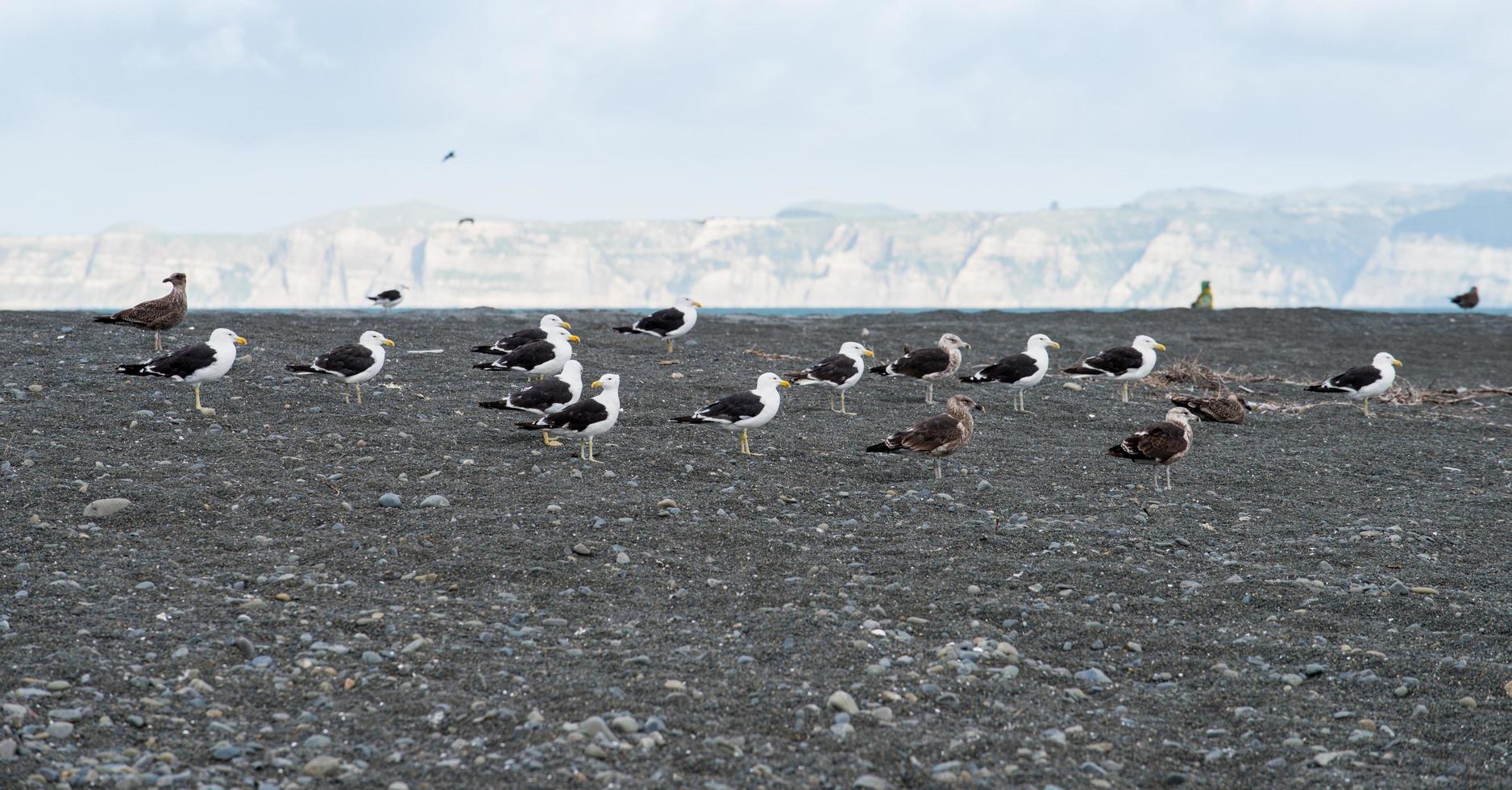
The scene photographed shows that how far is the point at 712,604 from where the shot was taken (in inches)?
342

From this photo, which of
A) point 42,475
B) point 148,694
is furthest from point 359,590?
point 42,475

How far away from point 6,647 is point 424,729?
9.24 feet

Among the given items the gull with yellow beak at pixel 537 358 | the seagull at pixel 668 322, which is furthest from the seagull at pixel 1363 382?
the gull with yellow beak at pixel 537 358

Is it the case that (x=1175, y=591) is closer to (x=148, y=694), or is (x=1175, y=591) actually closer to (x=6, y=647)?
(x=148, y=694)

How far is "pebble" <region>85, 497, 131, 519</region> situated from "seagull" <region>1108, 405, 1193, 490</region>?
31.7ft

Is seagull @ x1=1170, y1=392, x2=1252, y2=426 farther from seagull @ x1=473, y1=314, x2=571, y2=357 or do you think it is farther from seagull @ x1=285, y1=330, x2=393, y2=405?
seagull @ x1=285, y1=330, x2=393, y2=405

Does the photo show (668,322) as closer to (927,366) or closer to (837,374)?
(837,374)

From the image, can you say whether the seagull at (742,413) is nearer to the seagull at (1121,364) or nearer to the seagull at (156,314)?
the seagull at (1121,364)

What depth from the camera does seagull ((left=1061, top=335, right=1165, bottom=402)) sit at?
1861cm

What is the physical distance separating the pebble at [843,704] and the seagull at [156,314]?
47.0ft

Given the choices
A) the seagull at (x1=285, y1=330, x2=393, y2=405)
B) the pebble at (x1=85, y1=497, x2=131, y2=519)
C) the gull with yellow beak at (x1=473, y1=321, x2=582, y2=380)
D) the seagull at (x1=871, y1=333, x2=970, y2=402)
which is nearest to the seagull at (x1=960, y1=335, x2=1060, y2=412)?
the seagull at (x1=871, y1=333, x2=970, y2=402)

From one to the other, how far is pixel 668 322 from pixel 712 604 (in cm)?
1281

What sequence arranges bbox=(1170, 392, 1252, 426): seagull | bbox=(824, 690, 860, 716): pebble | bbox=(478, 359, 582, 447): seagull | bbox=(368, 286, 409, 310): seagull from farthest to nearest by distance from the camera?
bbox=(368, 286, 409, 310): seagull → bbox=(1170, 392, 1252, 426): seagull → bbox=(478, 359, 582, 447): seagull → bbox=(824, 690, 860, 716): pebble

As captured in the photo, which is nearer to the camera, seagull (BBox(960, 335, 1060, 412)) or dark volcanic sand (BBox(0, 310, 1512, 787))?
dark volcanic sand (BBox(0, 310, 1512, 787))
